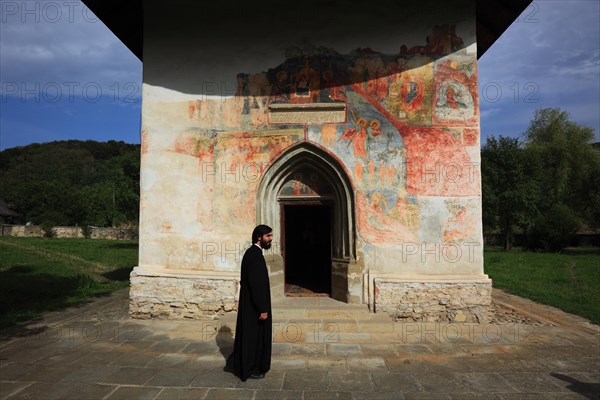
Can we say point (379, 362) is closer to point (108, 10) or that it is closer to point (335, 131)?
point (335, 131)

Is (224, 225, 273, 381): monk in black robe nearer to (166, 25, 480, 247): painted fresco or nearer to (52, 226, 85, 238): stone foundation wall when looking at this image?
(166, 25, 480, 247): painted fresco

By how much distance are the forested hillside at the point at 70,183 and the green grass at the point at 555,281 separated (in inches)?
859

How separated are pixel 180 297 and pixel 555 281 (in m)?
11.8

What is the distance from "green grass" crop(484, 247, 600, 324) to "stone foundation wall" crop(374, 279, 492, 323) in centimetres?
253

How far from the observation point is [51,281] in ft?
37.6

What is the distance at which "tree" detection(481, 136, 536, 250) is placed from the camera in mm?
23609

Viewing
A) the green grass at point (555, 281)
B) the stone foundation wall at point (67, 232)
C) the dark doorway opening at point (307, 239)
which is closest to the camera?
the green grass at point (555, 281)

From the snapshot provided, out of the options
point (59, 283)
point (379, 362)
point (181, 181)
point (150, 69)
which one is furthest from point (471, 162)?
point (59, 283)

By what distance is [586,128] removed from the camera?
95.2ft

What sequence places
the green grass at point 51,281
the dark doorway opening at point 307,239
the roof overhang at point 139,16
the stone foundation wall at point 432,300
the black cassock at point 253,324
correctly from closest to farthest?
the black cassock at point 253,324
the stone foundation wall at point 432,300
the roof overhang at point 139,16
the green grass at point 51,281
the dark doorway opening at point 307,239

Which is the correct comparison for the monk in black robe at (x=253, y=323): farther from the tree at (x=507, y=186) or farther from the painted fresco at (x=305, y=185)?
the tree at (x=507, y=186)

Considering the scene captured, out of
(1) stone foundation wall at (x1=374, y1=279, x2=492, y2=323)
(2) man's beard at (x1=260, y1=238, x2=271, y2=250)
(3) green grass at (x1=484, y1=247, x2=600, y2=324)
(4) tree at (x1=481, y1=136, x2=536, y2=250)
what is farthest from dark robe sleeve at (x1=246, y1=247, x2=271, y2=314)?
(4) tree at (x1=481, y1=136, x2=536, y2=250)

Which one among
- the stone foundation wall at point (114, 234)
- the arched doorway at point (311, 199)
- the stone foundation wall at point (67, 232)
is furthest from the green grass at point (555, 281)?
the stone foundation wall at point (67, 232)

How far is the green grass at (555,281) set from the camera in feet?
29.2
